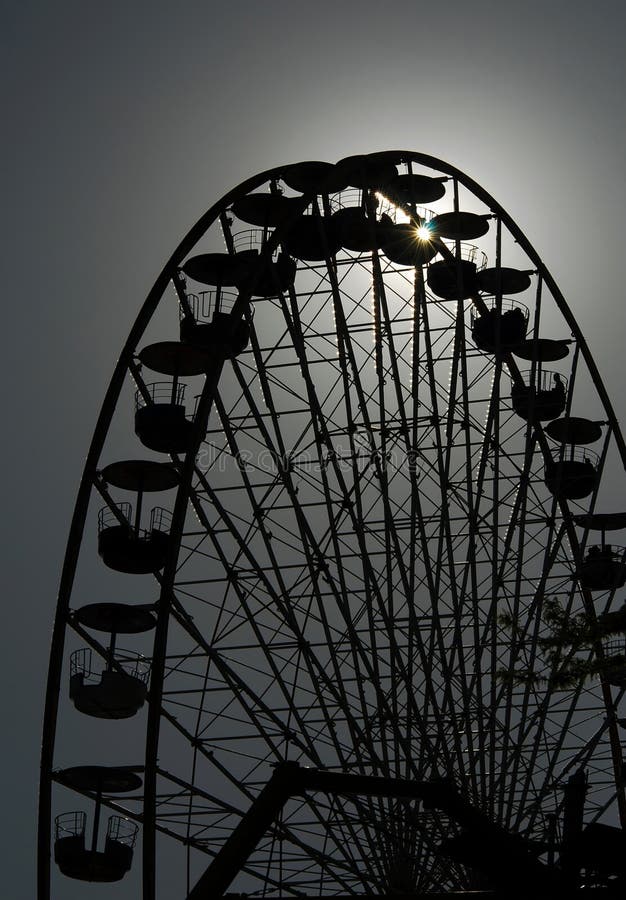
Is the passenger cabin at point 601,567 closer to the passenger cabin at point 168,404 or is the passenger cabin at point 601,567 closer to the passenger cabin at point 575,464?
the passenger cabin at point 575,464

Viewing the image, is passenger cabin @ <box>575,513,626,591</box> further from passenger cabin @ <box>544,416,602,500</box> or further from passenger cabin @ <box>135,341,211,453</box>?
passenger cabin @ <box>135,341,211,453</box>

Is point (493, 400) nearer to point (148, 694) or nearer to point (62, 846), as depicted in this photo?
point (148, 694)

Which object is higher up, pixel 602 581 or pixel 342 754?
pixel 602 581

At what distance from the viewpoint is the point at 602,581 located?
114 ft

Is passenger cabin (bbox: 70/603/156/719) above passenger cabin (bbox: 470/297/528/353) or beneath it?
beneath

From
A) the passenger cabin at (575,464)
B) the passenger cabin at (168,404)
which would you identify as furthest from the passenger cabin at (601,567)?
the passenger cabin at (168,404)

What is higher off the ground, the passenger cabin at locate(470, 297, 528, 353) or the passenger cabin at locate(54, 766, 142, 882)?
the passenger cabin at locate(470, 297, 528, 353)

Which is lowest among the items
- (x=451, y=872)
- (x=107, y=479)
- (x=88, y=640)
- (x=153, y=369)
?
(x=451, y=872)

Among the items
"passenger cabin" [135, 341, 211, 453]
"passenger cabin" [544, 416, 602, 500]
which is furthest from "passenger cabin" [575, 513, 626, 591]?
"passenger cabin" [135, 341, 211, 453]

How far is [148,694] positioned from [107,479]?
4453mm

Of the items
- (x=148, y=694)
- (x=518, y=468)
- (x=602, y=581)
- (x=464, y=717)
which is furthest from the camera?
(x=602, y=581)

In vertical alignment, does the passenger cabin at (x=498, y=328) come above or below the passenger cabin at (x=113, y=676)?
above

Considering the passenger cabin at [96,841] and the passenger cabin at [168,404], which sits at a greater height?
the passenger cabin at [168,404]

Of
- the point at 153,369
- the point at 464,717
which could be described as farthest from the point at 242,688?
the point at 153,369
